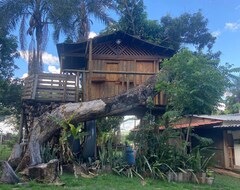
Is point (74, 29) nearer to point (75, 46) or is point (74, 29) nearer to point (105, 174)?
point (75, 46)

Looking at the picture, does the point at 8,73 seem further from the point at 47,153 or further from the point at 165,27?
the point at 165,27

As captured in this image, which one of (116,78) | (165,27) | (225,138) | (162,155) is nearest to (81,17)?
(165,27)

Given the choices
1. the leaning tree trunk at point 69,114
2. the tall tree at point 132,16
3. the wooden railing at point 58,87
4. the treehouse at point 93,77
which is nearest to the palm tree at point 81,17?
the tall tree at point 132,16

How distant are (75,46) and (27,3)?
6.12 metres

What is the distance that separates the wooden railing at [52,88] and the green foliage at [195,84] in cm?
315

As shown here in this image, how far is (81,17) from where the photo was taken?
17.1 meters

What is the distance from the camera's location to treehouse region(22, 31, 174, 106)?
8.92 m

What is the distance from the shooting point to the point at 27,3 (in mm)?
15023

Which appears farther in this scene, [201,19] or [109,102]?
[201,19]

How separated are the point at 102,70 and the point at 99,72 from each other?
2.32 meters

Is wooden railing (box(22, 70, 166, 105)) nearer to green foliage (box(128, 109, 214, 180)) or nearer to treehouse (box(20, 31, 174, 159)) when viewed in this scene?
treehouse (box(20, 31, 174, 159))

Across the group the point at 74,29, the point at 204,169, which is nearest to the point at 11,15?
the point at 74,29

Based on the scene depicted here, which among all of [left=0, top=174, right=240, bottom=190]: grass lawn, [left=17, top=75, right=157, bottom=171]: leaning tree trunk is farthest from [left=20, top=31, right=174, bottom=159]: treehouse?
[left=0, top=174, right=240, bottom=190]: grass lawn

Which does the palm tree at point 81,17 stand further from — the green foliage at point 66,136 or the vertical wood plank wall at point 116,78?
the green foliage at point 66,136
